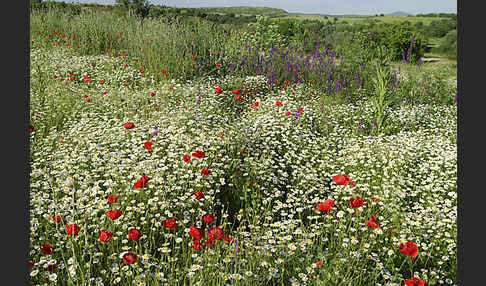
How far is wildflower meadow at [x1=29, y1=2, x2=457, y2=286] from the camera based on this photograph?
8.39 feet

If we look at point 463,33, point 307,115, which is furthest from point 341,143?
point 463,33

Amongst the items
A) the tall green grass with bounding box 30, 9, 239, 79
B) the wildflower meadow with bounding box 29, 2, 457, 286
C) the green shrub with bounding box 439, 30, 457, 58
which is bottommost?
the wildflower meadow with bounding box 29, 2, 457, 286

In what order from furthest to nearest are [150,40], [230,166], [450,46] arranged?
[450,46], [150,40], [230,166]

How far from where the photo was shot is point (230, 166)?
13.5 feet

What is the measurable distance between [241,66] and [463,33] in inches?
253

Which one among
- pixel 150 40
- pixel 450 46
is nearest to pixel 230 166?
pixel 150 40

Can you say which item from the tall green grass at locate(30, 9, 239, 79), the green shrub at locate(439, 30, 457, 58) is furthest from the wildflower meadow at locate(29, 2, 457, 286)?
the green shrub at locate(439, 30, 457, 58)

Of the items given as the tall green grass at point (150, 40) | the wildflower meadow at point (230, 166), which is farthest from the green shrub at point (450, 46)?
the tall green grass at point (150, 40)

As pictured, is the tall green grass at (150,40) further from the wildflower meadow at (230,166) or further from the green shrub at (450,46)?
the green shrub at (450,46)

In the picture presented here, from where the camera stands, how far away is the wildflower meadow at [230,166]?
101 inches

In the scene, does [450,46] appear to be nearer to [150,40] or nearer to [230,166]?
[150,40]

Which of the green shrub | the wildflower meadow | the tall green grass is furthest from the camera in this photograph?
the green shrub

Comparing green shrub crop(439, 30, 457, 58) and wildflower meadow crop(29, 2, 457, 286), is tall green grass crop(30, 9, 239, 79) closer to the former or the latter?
wildflower meadow crop(29, 2, 457, 286)

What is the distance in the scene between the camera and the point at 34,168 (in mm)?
3854
